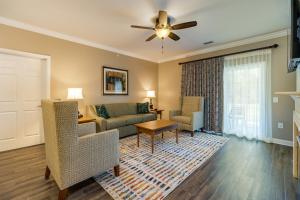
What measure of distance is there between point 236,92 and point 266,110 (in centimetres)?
79

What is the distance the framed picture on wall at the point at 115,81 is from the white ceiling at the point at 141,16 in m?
1.01

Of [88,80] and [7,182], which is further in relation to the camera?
[88,80]

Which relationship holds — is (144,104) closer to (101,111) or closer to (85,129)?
(101,111)

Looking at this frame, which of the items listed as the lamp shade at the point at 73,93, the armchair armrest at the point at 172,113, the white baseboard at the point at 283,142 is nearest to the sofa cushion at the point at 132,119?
the armchair armrest at the point at 172,113

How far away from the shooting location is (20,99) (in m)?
3.04

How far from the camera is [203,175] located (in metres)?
Answer: 2.03

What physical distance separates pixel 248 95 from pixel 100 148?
3.79 meters

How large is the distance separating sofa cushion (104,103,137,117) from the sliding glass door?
287 cm

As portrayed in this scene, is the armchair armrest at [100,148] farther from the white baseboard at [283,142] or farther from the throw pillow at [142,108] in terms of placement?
the white baseboard at [283,142]

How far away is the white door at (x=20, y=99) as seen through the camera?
9.39ft

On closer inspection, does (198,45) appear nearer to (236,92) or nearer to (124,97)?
(236,92)

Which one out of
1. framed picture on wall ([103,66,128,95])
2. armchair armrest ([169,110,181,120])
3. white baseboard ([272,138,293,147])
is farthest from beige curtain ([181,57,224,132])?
framed picture on wall ([103,66,128,95])

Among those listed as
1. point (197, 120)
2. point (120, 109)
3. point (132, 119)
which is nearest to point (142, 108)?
point (120, 109)

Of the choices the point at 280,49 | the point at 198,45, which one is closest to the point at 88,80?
the point at 198,45
